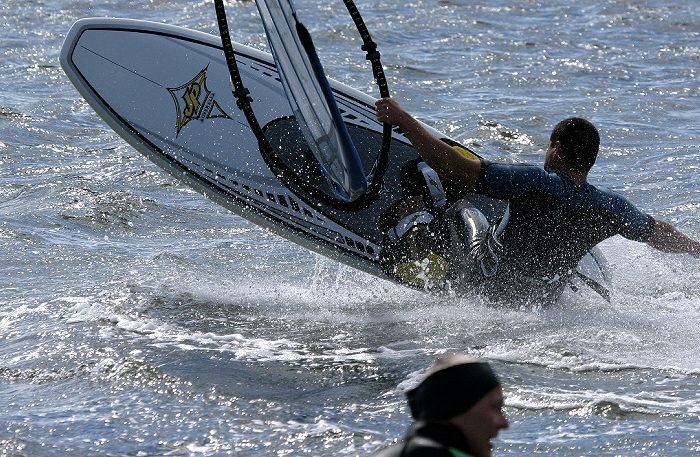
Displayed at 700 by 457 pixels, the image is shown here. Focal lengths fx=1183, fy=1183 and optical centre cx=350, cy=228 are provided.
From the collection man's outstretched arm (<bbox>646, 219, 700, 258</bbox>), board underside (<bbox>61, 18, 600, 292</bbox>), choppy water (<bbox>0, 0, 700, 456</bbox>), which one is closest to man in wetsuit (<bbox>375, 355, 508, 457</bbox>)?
choppy water (<bbox>0, 0, 700, 456</bbox>)

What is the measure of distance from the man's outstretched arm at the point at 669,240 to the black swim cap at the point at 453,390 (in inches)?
158

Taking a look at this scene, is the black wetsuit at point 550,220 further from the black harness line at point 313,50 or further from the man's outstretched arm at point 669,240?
the black harness line at point 313,50

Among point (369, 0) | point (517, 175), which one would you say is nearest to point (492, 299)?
point (517, 175)

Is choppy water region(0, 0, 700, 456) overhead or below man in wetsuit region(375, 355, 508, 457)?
below

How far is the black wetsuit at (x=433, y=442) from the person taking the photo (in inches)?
99.9

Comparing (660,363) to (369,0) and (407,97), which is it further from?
(369,0)

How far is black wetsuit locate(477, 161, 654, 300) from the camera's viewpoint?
6082mm

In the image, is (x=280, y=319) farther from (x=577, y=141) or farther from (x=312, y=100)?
(x=577, y=141)

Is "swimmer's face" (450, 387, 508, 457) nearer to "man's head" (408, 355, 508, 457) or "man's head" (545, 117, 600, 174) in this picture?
"man's head" (408, 355, 508, 457)

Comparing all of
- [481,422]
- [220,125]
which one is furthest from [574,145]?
[481,422]

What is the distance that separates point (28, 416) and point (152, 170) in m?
5.64

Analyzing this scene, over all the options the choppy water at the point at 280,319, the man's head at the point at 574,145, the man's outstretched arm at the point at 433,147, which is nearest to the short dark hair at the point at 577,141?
the man's head at the point at 574,145

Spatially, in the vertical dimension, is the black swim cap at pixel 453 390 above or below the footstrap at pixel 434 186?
above

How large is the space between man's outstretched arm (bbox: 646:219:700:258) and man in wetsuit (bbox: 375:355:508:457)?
401 cm
